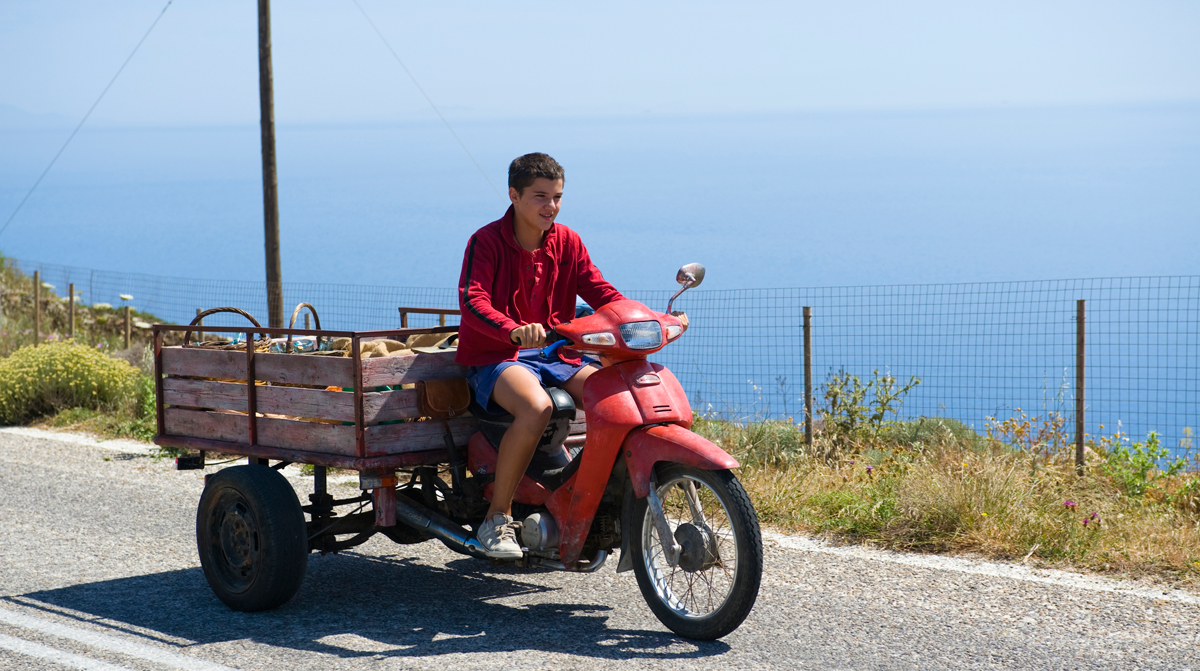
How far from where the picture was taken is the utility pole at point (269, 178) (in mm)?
13141

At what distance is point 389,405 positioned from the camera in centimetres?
532

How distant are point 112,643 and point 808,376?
6222 millimetres

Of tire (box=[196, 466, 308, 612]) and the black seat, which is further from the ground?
the black seat

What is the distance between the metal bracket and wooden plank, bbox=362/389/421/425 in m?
1.19

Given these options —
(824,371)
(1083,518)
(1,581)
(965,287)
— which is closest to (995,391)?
(965,287)

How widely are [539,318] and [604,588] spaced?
4.65ft

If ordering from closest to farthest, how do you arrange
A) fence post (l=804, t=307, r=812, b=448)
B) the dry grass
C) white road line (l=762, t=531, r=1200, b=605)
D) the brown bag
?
1. the brown bag
2. white road line (l=762, t=531, r=1200, b=605)
3. the dry grass
4. fence post (l=804, t=307, r=812, b=448)

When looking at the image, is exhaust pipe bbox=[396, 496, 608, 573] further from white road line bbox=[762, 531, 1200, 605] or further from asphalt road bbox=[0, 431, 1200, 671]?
white road line bbox=[762, 531, 1200, 605]

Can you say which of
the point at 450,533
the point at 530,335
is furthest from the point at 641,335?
the point at 450,533

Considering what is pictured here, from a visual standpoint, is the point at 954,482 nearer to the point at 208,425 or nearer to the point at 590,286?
the point at 590,286

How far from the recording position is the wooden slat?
5.25 metres

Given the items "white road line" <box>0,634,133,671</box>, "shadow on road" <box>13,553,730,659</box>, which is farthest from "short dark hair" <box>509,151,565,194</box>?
"white road line" <box>0,634,133,671</box>

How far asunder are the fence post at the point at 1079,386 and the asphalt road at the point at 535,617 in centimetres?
296

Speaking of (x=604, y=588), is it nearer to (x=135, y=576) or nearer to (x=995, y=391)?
(x=135, y=576)
